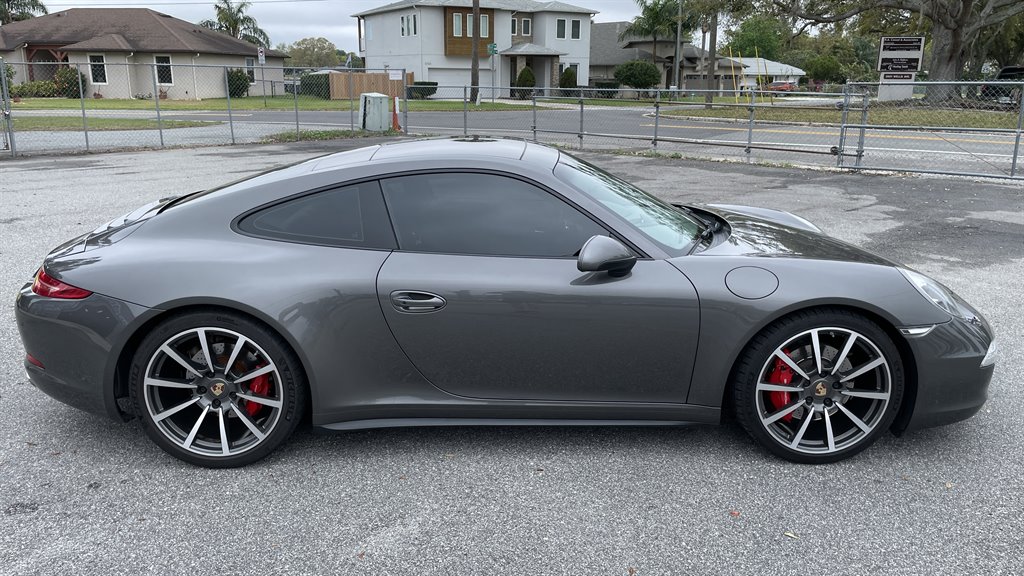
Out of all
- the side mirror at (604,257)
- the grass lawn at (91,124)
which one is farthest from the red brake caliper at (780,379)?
the grass lawn at (91,124)

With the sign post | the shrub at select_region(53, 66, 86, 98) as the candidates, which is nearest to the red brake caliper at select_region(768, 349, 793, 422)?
the sign post

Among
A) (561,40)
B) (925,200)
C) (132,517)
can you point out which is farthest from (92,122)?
(561,40)

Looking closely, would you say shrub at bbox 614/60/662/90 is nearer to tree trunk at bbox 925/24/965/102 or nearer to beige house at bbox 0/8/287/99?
tree trunk at bbox 925/24/965/102

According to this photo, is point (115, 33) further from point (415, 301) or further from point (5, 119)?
point (415, 301)

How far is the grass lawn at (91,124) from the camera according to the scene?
21984mm

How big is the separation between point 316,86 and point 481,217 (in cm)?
4620

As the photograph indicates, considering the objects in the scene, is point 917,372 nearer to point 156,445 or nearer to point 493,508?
point 493,508

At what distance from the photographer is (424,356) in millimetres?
3332

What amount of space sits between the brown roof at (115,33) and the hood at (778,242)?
5000 cm

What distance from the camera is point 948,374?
3350mm

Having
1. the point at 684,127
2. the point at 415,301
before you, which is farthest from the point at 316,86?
the point at 415,301

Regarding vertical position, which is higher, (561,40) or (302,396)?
(561,40)

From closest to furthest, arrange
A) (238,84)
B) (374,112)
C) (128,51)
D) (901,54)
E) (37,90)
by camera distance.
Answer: (374,112) → (901,54) → (37,90) → (238,84) → (128,51)

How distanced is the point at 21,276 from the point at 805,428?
6.28 m
